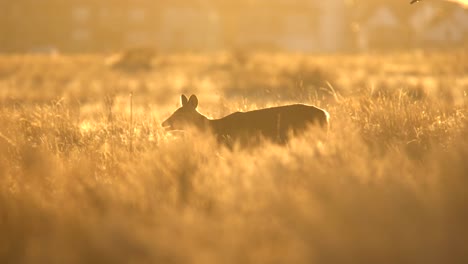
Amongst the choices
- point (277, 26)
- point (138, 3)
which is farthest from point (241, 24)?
point (138, 3)

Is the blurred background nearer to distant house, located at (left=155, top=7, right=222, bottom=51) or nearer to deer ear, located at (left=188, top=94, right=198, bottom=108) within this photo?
distant house, located at (left=155, top=7, right=222, bottom=51)

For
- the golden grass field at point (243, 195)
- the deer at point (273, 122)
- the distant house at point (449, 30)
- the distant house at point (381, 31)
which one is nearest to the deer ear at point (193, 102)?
the golden grass field at point (243, 195)

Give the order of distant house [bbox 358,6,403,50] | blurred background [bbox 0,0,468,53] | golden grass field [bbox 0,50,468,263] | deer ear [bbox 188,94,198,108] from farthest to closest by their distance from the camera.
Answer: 1. blurred background [bbox 0,0,468,53]
2. distant house [bbox 358,6,403,50]
3. deer ear [bbox 188,94,198,108]
4. golden grass field [bbox 0,50,468,263]

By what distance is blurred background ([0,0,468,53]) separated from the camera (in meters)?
76.2

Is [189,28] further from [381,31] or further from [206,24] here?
[381,31]

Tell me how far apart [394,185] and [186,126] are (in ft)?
12.1

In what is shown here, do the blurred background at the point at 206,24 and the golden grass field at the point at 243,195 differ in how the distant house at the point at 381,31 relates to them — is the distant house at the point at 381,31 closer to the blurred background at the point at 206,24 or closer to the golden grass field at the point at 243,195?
the blurred background at the point at 206,24

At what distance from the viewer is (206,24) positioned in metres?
84.9

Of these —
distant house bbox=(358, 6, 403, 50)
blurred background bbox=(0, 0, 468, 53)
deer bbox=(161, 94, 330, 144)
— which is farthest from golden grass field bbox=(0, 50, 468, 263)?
distant house bbox=(358, 6, 403, 50)

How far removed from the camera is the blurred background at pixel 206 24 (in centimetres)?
7619

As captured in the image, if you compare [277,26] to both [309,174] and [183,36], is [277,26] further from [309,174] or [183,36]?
[309,174]

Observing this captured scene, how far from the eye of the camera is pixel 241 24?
273 feet

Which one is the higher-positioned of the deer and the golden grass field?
the deer

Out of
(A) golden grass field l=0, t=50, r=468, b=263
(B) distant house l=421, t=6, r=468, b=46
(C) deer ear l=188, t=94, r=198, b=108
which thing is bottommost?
(A) golden grass field l=0, t=50, r=468, b=263
